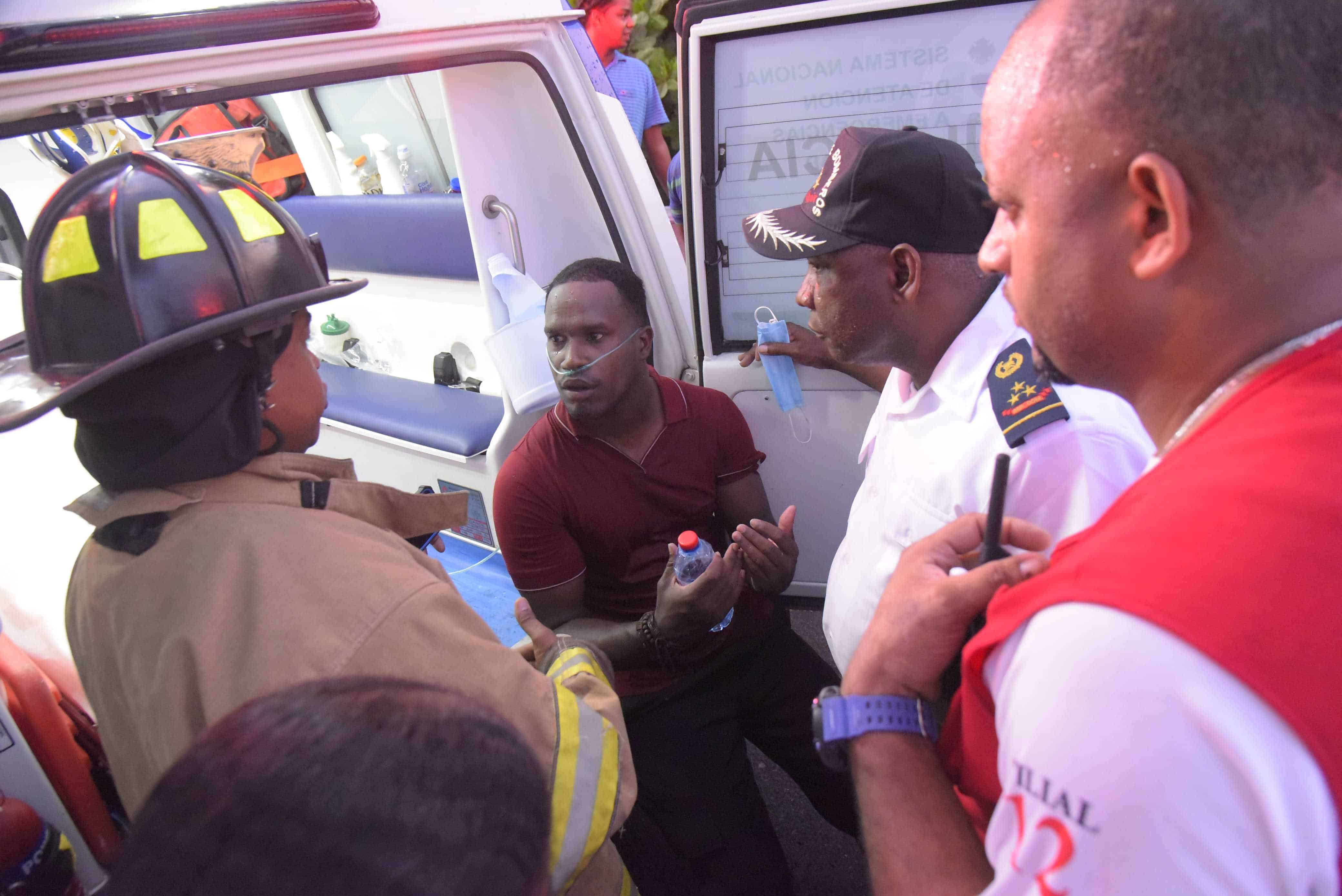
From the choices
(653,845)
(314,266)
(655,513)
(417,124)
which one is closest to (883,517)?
(655,513)

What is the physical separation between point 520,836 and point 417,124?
4.05 metres

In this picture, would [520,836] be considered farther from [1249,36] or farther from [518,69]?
[518,69]

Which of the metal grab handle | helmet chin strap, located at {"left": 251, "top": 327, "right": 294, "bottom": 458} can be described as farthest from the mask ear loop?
helmet chin strap, located at {"left": 251, "top": 327, "right": 294, "bottom": 458}

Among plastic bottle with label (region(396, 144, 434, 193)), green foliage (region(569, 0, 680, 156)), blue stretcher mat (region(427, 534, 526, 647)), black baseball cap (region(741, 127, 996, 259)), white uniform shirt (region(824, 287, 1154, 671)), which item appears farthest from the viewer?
green foliage (region(569, 0, 680, 156))

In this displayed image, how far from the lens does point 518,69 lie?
2.65 m

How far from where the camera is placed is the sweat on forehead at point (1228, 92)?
2.21ft

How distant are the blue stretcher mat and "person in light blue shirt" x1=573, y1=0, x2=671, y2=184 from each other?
2439 mm

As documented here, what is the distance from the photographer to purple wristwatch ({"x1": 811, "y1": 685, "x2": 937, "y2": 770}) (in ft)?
3.11

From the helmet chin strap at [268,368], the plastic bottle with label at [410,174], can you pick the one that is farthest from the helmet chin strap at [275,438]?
the plastic bottle with label at [410,174]

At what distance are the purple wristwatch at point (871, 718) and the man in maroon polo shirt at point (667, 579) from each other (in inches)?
33.6

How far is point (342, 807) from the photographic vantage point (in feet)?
1.78

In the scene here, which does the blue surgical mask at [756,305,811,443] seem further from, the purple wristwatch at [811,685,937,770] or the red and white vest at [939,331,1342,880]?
the red and white vest at [939,331,1342,880]

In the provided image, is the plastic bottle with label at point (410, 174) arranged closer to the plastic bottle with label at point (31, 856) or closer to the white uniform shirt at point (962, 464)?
the white uniform shirt at point (962, 464)

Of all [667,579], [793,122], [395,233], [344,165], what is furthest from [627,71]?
[667,579]
